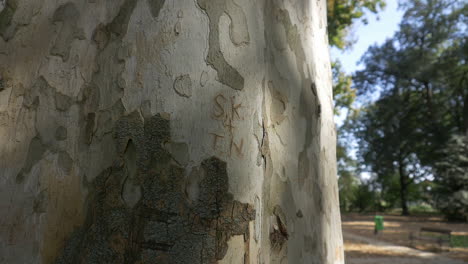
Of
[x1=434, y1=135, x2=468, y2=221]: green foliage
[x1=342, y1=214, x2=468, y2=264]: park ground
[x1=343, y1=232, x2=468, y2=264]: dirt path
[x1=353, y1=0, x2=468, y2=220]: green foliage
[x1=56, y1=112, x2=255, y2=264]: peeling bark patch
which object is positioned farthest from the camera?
[x1=353, y1=0, x2=468, y2=220]: green foliage

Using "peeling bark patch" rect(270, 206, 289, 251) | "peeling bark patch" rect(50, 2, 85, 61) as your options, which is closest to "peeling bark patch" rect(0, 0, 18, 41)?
"peeling bark patch" rect(50, 2, 85, 61)

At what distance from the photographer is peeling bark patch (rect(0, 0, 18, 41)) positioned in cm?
127

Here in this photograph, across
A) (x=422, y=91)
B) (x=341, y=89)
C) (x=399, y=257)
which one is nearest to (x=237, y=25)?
(x=399, y=257)

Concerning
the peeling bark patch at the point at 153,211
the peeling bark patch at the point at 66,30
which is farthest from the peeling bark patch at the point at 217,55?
the peeling bark patch at the point at 66,30

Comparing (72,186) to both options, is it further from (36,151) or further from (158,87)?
(158,87)

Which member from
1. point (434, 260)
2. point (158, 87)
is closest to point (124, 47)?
point (158, 87)

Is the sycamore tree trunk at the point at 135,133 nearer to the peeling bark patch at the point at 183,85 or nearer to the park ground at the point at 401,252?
the peeling bark patch at the point at 183,85

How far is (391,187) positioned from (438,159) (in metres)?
13.0

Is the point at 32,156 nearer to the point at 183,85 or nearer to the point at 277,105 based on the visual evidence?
the point at 183,85

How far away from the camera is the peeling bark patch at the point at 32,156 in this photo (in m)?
1.15

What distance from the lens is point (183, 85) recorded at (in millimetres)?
1088

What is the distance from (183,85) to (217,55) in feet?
0.50

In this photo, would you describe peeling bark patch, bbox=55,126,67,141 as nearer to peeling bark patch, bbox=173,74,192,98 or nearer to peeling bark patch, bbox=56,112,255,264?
peeling bark patch, bbox=56,112,255,264

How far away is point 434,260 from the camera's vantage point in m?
9.20
